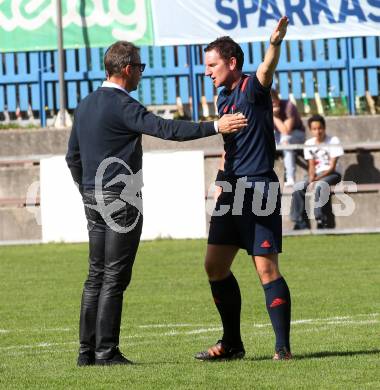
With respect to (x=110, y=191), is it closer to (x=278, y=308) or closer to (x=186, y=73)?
(x=278, y=308)

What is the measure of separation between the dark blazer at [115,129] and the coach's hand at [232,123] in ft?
0.32

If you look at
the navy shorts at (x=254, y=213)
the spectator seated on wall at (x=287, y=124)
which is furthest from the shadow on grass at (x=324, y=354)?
the spectator seated on wall at (x=287, y=124)

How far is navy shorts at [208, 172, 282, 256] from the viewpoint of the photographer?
8.26 metres

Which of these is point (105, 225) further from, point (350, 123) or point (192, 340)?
point (350, 123)

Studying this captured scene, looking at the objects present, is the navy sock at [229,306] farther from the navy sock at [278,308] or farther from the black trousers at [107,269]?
the black trousers at [107,269]

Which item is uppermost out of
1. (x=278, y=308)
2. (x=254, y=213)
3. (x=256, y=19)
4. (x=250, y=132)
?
(x=256, y=19)

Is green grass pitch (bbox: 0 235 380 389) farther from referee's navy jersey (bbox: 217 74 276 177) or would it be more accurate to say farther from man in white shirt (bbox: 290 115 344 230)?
referee's navy jersey (bbox: 217 74 276 177)

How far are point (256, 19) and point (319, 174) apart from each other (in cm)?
295

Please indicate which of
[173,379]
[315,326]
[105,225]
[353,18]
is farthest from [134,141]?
[353,18]

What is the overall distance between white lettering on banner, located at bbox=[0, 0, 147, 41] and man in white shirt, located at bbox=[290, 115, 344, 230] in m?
3.48

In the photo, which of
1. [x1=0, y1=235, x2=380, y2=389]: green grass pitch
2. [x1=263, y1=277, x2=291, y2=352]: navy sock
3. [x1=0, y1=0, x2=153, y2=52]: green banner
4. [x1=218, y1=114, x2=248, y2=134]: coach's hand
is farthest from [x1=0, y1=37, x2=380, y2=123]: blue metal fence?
[x1=218, y1=114, x2=248, y2=134]: coach's hand

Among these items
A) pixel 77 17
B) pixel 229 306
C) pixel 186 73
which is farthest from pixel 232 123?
pixel 186 73

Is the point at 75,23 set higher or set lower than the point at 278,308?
higher

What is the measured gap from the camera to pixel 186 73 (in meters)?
22.3
